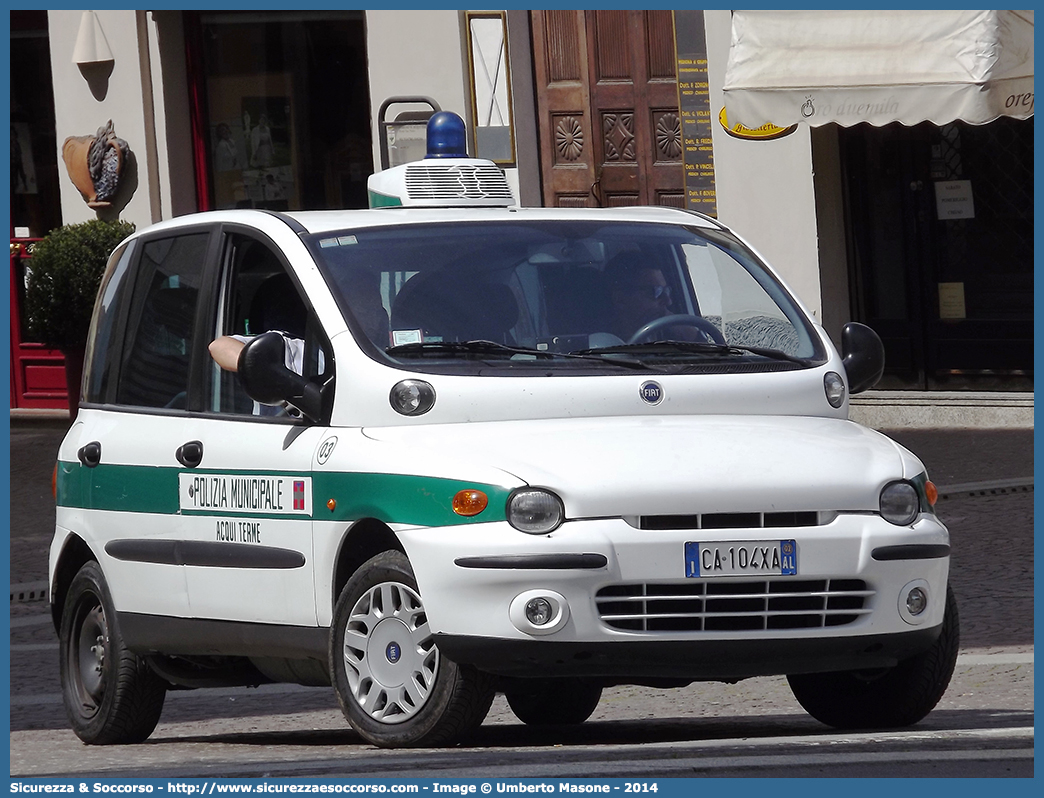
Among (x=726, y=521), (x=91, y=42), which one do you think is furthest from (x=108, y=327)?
(x=91, y=42)

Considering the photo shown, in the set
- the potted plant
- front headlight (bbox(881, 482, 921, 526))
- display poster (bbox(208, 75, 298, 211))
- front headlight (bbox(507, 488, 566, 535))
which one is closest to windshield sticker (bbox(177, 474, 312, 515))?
front headlight (bbox(507, 488, 566, 535))

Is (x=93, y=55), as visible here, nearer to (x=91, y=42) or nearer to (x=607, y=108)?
(x=91, y=42)

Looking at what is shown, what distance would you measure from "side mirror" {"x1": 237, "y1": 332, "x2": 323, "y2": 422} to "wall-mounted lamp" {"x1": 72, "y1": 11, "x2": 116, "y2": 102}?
46.8ft

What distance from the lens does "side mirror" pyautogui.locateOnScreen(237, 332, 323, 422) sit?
19.2ft

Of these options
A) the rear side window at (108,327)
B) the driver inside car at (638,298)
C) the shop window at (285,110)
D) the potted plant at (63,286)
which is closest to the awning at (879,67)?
the shop window at (285,110)

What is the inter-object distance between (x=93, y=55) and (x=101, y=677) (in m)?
13.5

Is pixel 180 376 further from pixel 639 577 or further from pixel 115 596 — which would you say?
pixel 639 577

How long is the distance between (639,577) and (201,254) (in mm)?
2246

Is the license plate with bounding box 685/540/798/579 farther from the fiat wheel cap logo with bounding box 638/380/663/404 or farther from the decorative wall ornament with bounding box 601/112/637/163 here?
the decorative wall ornament with bounding box 601/112/637/163

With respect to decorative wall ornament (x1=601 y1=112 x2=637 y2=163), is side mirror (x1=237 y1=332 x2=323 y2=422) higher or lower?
lower

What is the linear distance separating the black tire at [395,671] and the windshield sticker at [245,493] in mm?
383

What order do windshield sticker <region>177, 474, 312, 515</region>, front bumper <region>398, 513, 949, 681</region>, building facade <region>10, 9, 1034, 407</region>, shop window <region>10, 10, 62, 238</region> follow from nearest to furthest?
front bumper <region>398, 513, 949, 681</region>
windshield sticker <region>177, 474, 312, 515</region>
building facade <region>10, 9, 1034, 407</region>
shop window <region>10, 10, 62, 238</region>

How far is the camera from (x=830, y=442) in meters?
5.70

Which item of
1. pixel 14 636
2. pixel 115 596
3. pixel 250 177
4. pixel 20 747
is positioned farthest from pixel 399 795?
pixel 250 177
